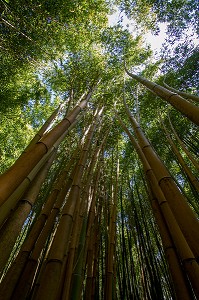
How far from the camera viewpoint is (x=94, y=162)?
2695mm

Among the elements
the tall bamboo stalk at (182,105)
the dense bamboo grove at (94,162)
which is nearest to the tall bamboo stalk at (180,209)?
the dense bamboo grove at (94,162)

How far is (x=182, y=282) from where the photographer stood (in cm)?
112

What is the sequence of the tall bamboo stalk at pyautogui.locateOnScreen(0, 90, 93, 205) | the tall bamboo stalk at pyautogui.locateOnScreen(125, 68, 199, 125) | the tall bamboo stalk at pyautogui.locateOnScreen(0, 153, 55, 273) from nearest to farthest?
the tall bamboo stalk at pyautogui.locateOnScreen(0, 90, 93, 205) < the tall bamboo stalk at pyautogui.locateOnScreen(0, 153, 55, 273) < the tall bamboo stalk at pyautogui.locateOnScreen(125, 68, 199, 125)

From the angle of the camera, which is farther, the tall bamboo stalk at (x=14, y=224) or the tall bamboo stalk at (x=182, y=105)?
the tall bamboo stalk at (x=182, y=105)

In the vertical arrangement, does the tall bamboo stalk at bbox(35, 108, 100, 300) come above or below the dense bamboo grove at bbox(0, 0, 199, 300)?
below

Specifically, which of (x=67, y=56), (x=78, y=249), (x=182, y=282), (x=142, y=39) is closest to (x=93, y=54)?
(x=67, y=56)

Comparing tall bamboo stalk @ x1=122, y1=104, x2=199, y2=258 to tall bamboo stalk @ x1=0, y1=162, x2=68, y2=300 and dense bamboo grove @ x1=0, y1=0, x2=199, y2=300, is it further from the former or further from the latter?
tall bamboo stalk @ x1=0, y1=162, x2=68, y2=300

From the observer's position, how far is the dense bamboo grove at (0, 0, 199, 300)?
1.23 meters

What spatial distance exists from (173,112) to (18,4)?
400 centimetres

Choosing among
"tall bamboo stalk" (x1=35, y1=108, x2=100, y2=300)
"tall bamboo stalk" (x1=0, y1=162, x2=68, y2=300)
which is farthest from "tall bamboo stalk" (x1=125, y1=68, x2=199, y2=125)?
"tall bamboo stalk" (x1=0, y1=162, x2=68, y2=300)

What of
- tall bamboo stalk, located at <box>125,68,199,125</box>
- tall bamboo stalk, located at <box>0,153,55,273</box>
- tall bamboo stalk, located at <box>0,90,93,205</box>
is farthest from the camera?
tall bamboo stalk, located at <box>125,68,199,125</box>

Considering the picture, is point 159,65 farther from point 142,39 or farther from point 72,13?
point 72,13

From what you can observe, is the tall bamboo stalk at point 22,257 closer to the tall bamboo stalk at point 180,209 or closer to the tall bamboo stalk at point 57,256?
the tall bamboo stalk at point 57,256

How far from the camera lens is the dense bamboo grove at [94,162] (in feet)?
4.04
